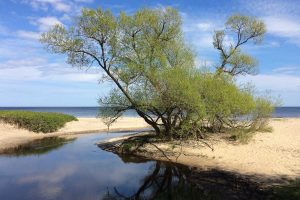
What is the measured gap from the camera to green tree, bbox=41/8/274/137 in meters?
29.5

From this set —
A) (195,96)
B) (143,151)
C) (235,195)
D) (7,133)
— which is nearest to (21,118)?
(7,133)

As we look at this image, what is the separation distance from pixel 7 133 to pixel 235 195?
3374 cm

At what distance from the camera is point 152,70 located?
2998 centimetres

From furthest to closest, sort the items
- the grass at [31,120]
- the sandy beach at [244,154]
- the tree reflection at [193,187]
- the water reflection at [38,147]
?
the grass at [31,120] → the water reflection at [38,147] → the sandy beach at [244,154] → the tree reflection at [193,187]

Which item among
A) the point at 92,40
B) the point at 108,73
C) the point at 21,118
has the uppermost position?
the point at 92,40

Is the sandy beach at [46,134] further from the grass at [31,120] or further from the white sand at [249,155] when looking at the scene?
the white sand at [249,155]

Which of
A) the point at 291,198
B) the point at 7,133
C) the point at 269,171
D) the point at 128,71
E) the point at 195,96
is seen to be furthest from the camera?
the point at 7,133

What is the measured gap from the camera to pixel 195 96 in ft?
93.1

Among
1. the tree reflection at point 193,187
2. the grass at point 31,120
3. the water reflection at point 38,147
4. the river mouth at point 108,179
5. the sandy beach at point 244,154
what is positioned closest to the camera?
the tree reflection at point 193,187

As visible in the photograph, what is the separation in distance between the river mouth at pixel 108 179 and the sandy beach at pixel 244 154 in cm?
146

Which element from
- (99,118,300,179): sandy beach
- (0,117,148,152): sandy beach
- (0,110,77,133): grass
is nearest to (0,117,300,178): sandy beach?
(99,118,300,179): sandy beach

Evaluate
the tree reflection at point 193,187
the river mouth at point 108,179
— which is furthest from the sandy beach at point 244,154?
the tree reflection at point 193,187

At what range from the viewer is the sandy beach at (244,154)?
Answer: 23.1 meters

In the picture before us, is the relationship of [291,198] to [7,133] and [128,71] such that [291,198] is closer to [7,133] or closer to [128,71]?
[128,71]
